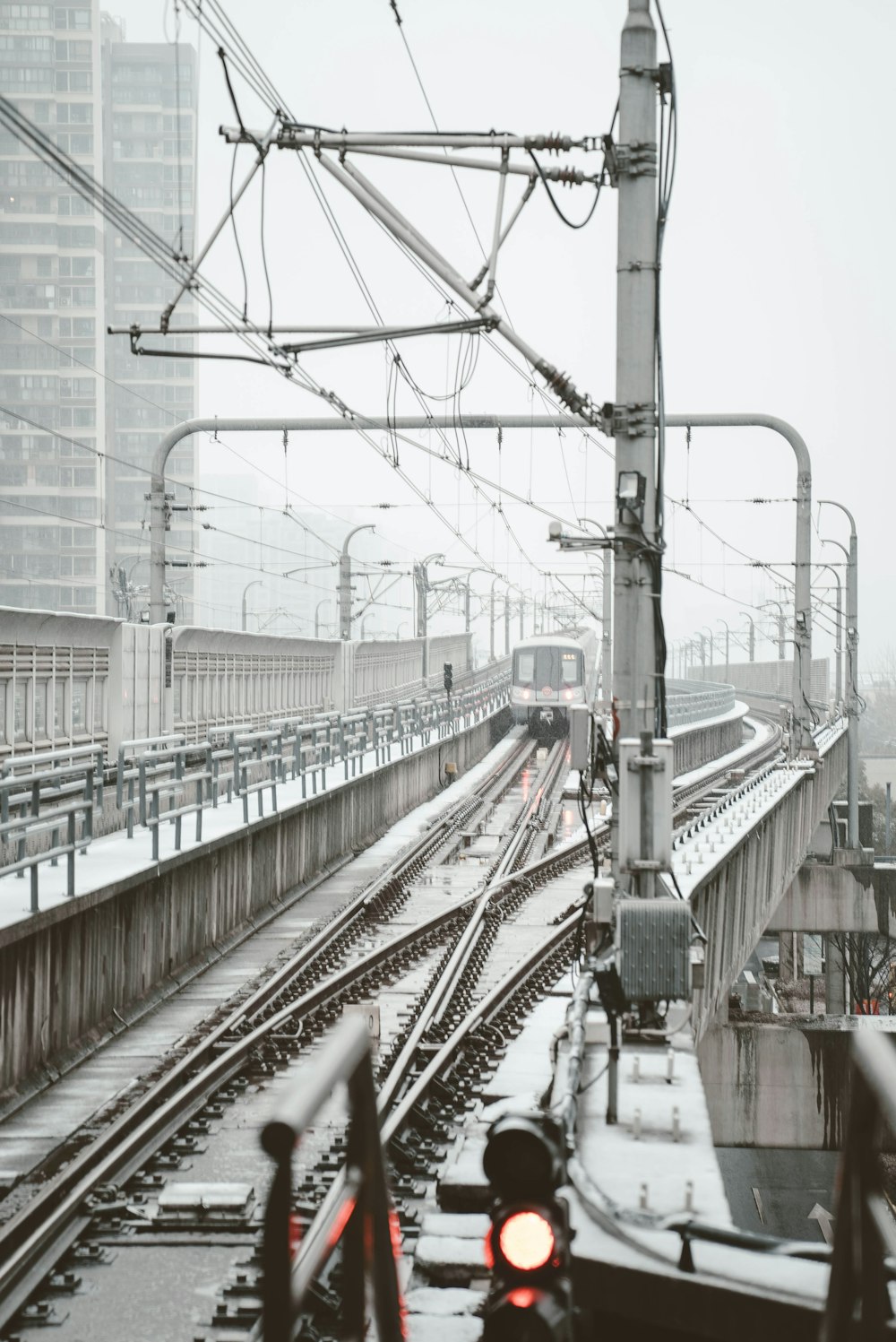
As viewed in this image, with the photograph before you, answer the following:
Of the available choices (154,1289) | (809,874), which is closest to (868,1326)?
(154,1289)

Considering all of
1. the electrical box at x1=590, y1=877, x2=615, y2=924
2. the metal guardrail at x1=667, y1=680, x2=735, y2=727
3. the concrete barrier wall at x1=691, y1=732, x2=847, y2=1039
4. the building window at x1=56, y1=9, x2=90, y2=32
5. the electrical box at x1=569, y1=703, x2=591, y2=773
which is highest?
the building window at x1=56, y1=9, x2=90, y2=32

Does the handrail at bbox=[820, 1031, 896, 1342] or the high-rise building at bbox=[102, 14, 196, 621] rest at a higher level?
the high-rise building at bbox=[102, 14, 196, 621]

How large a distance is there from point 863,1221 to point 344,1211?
34.8 inches

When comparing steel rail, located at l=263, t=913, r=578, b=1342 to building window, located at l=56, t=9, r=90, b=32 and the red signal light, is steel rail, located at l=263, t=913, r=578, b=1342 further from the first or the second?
building window, located at l=56, t=9, r=90, b=32

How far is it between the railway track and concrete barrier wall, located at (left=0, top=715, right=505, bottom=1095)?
1018mm

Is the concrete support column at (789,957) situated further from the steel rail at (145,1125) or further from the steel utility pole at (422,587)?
the steel rail at (145,1125)

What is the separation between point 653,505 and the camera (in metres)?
9.95

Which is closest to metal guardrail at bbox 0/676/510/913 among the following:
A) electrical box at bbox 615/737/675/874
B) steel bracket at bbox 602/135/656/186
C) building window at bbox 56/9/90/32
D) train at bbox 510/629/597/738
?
electrical box at bbox 615/737/675/874

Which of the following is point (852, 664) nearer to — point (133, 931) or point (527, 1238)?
point (133, 931)

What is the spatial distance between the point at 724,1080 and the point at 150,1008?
47.7 feet

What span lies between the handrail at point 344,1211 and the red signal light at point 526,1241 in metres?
0.28

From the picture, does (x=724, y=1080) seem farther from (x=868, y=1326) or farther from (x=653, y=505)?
(x=868, y=1326)

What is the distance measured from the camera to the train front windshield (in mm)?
50469

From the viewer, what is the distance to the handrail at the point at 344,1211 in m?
2.16
